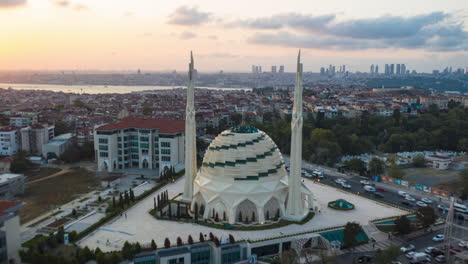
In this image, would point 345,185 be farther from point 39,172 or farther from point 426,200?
point 39,172

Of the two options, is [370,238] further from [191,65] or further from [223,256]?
[191,65]

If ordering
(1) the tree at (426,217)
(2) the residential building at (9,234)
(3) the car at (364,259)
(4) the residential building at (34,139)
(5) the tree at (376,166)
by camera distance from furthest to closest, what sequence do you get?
(4) the residential building at (34,139) < (5) the tree at (376,166) < (1) the tree at (426,217) < (3) the car at (364,259) < (2) the residential building at (9,234)

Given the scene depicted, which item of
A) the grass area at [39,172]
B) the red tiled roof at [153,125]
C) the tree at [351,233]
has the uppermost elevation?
the red tiled roof at [153,125]

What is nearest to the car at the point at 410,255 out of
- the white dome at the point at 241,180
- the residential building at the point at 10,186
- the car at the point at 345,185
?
the white dome at the point at 241,180

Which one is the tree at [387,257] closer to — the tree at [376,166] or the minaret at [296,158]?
the minaret at [296,158]

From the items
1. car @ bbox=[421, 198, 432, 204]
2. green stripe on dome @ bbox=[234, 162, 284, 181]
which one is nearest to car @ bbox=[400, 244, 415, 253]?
green stripe on dome @ bbox=[234, 162, 284, 181]

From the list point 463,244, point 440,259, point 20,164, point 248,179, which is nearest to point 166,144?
point 20,164
